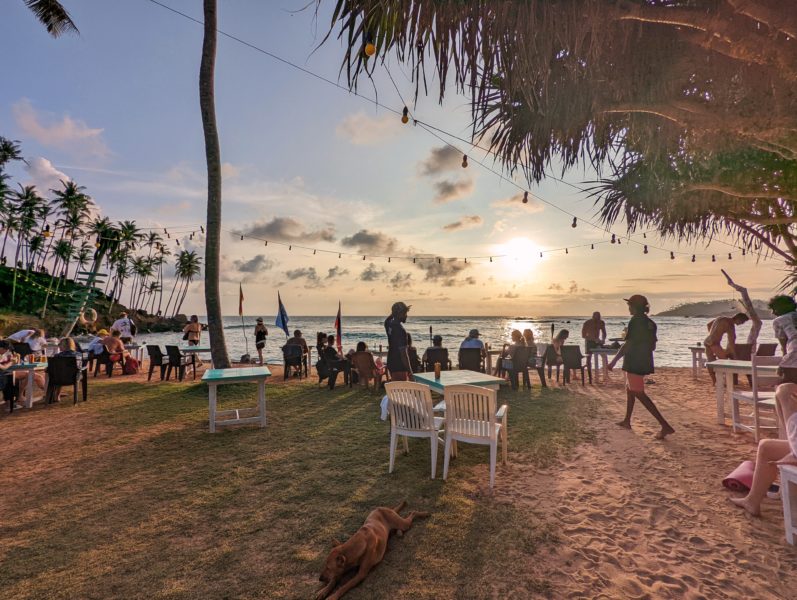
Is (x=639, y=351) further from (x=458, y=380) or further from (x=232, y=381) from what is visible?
(x=232, y=381)

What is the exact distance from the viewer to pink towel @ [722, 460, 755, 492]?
331cm

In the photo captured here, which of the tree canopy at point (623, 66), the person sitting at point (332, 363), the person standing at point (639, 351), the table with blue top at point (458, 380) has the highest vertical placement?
the tree canopy at point (623, 66)

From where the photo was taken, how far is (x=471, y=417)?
3.69 m

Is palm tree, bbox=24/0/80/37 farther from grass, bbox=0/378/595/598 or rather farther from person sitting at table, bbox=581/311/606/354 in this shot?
person sitting at table, bbox=581/311/606/354

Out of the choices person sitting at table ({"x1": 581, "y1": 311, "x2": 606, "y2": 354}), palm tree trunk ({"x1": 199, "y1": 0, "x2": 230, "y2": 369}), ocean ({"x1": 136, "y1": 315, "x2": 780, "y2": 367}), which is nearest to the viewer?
palm tree trunk ({"x1": 199, "y1": 0, "x2": 230, "y2": 369})

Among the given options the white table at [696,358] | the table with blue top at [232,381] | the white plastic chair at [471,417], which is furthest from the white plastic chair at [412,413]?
the white table at [696,358]

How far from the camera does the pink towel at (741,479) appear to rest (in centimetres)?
331

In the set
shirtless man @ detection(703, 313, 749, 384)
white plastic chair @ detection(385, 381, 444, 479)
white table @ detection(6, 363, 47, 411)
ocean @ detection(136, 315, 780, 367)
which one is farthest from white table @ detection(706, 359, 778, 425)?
white table @ detection(6, 363, 47, 411)

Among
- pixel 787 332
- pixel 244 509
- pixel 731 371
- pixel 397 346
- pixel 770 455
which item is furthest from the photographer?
pixel 397 346

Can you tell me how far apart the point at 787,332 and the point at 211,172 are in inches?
380

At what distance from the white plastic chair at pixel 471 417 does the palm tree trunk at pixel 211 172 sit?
616cm

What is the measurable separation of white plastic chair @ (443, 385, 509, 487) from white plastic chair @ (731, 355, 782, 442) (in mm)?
2866

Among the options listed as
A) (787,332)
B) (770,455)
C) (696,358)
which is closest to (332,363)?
(770,455)

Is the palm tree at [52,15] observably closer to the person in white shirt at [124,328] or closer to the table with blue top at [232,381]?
the person in white shirt at [124,328]
